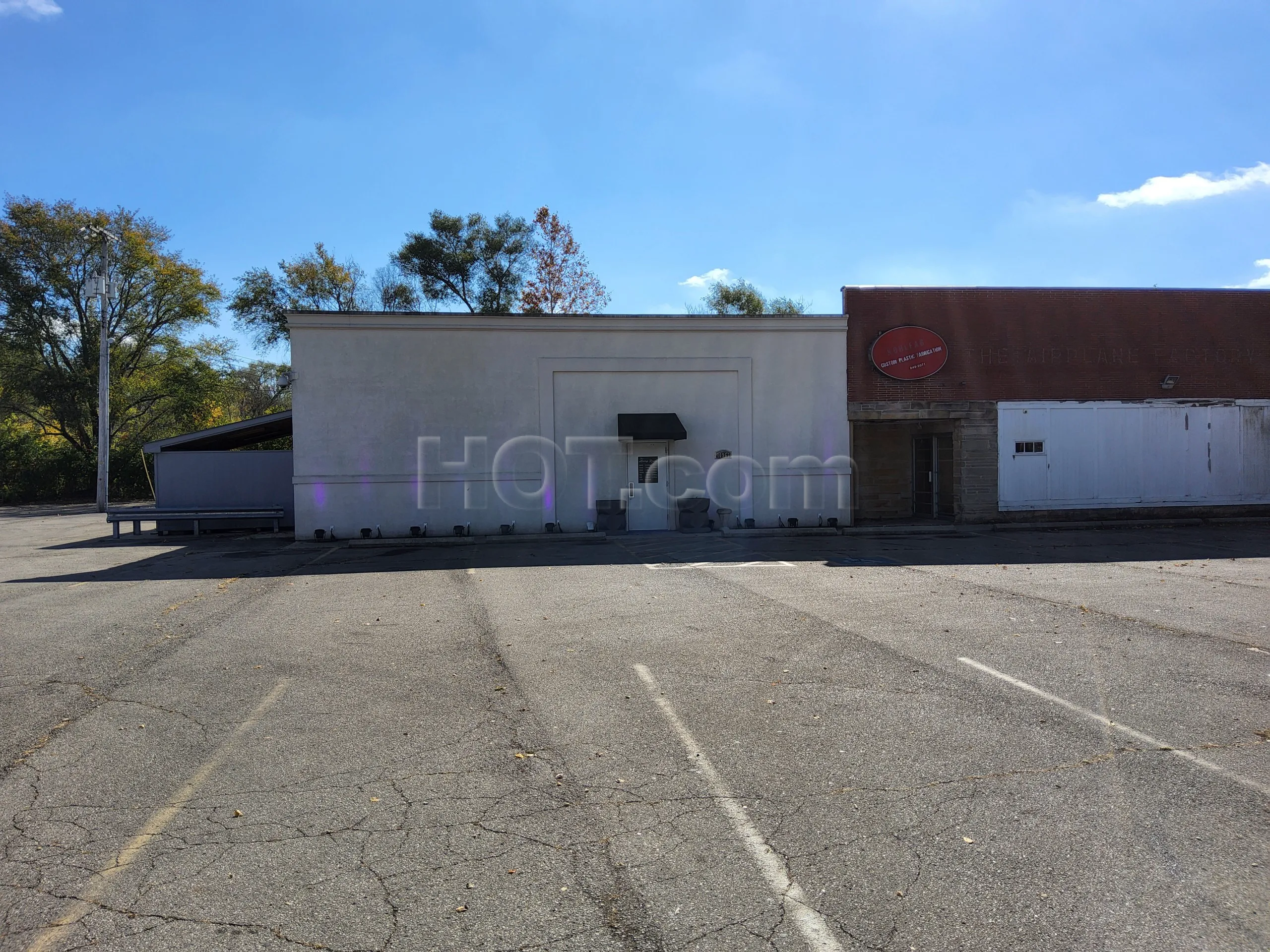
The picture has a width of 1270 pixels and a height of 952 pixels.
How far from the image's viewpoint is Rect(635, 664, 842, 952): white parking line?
10.3ft

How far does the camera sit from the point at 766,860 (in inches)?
147

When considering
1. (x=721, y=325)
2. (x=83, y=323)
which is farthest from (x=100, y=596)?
(x=83, y=323)

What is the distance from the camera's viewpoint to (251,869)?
12.1ft

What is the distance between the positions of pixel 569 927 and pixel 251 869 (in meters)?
1.52

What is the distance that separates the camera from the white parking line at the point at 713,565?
1442 centimetres

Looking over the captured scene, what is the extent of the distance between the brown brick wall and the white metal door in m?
5.65

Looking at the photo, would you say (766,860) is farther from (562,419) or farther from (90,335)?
(90,335)

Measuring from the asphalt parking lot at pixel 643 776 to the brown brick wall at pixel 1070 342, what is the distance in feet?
43.3

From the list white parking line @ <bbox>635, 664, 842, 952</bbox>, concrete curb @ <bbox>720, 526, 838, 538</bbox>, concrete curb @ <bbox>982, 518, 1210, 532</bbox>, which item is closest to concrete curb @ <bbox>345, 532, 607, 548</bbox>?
concrete curb @ <bbox>720, 526, 838, 538</bbox>

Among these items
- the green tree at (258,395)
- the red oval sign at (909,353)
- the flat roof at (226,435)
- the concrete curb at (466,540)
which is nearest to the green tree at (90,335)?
the green tree at (258,395)

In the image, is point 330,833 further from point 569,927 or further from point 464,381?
point 464,381

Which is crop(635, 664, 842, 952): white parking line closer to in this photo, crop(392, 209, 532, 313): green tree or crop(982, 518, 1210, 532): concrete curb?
crop(982, 518, 1210, 532): concrete curb

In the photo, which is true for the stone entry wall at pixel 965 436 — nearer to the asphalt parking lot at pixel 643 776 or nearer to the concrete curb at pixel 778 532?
the concrete curb at pixel 778 532

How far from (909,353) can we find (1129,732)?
18.3m
